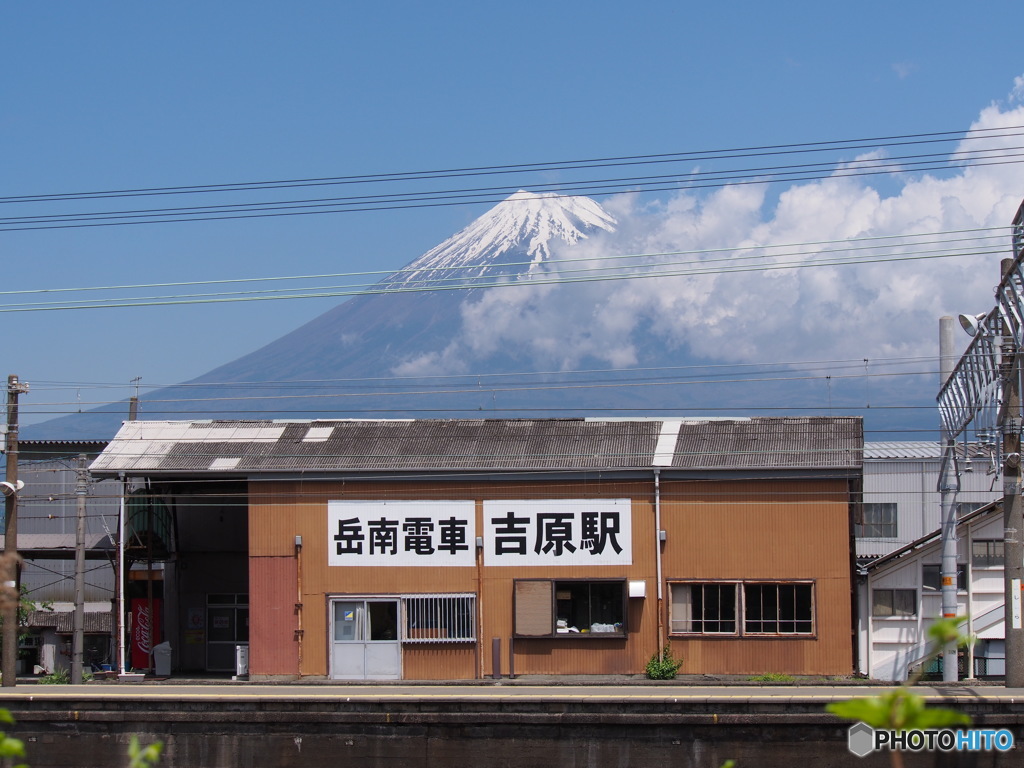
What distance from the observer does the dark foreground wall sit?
1916 cm

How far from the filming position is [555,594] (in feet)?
89.3

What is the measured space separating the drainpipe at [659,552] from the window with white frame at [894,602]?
511 cm

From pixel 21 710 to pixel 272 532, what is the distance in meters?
8.08

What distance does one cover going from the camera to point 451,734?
19984 millimetres

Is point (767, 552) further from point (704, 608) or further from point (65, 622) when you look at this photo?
point (65, 622)

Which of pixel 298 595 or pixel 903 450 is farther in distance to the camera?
pixel 903 450

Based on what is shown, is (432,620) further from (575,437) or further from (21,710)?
(21,710)

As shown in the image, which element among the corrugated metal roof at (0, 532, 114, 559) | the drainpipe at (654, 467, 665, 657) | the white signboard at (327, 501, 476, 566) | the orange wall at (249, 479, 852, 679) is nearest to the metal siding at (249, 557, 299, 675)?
the orange wall at (249, 479, 852, 679)

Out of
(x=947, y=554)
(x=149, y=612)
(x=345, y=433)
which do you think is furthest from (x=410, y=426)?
(x=947, y=554)

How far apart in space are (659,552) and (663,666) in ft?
8.67

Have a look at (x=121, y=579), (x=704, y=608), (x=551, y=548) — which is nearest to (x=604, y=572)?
(x=551, y=548)

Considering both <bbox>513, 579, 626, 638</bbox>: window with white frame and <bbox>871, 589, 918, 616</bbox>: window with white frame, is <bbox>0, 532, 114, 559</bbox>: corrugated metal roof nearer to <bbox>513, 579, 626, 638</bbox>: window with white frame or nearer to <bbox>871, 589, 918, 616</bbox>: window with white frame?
<bbox>513, 579, 626, 638</bbox>: window with white frame

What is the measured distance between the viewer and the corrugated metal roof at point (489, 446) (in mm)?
27562

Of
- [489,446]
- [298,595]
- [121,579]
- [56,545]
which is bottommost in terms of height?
[298,595]
